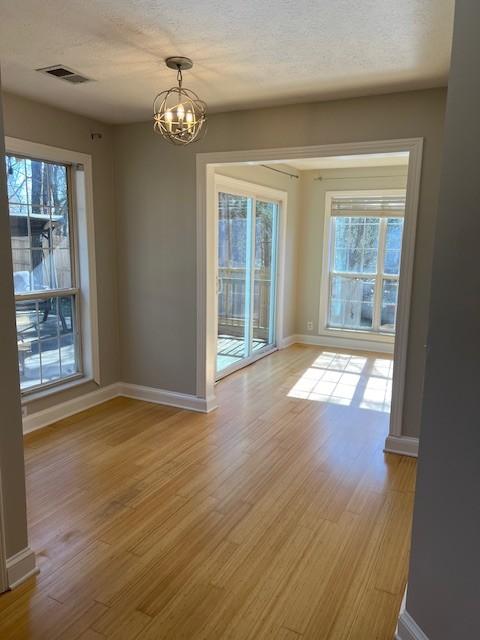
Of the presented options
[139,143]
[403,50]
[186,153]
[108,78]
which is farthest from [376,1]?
[139,143]

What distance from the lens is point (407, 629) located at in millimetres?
1781

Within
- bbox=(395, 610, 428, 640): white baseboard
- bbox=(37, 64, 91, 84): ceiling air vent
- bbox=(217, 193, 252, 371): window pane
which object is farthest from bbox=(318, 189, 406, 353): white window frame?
bbox=(395, 610, 428, 640): white baseboard

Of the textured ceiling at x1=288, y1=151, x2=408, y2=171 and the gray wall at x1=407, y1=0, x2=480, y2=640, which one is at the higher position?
the textured ceiling at x1=288, y1=151, x2=408, y2=171

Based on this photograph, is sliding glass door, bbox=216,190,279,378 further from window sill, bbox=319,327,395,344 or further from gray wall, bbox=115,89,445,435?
window sill, bbox=319,327,395,344

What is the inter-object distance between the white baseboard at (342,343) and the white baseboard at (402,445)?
3080 mm

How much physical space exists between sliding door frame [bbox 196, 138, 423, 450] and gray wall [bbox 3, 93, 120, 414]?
0.93 meters

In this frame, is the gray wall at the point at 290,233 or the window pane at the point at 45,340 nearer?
the window pane at the point at 45,340

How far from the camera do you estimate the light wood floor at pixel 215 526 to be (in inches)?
76.4

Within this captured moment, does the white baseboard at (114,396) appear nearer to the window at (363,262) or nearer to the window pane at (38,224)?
the window pane at (38,224)

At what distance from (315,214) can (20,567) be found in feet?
18.9

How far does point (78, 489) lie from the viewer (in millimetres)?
2914

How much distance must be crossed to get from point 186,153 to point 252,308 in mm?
2334

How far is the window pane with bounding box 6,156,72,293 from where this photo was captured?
142 inches

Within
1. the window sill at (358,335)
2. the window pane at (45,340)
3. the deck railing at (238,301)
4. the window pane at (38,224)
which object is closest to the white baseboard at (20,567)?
the window pane at (45,340)
